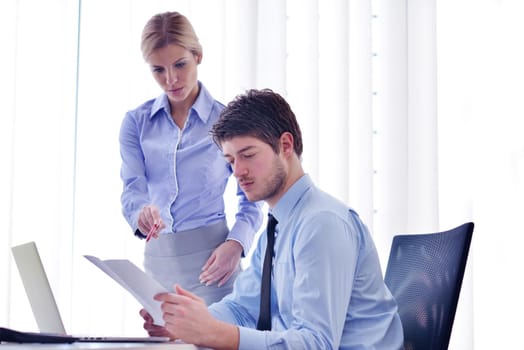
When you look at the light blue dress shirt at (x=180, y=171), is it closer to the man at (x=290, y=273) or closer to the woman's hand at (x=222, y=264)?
the woman's hand at (x=222, y=264)

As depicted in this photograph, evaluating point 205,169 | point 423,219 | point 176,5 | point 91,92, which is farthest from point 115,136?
point 423,219

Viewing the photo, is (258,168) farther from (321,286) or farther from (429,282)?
(429,282)

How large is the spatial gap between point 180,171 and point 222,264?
12.5 inches

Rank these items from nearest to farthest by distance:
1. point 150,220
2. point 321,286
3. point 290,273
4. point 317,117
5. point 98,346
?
point 98,346
point 321,286
point 290,273
point 150,220
point 317,117

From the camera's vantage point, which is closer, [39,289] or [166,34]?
[39,289]

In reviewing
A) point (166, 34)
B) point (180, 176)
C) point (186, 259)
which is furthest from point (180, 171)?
point (166, 34)

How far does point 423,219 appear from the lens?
134 inches

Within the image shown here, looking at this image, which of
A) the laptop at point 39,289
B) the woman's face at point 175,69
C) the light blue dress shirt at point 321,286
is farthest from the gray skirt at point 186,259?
the laptop at point 39,289

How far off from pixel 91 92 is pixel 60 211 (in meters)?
0.48

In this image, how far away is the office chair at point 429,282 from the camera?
5.21 ft

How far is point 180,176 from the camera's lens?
7.39 ft

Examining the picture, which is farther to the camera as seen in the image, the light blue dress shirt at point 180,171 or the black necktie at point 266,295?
the light blue dress shirt at point 180,171

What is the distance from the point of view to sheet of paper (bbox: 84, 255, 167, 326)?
4.05 ft

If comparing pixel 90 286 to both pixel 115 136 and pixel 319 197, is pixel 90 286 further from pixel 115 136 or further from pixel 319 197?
pixel 319 197
